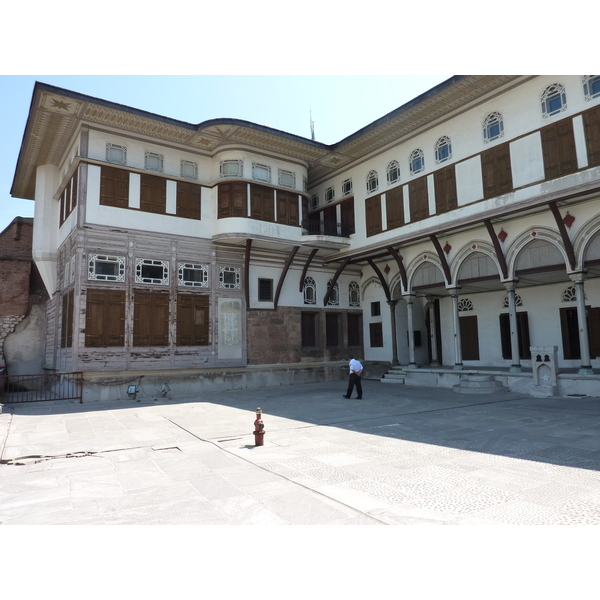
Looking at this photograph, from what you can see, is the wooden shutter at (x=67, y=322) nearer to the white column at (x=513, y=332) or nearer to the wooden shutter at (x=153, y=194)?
the wooden shutter at (x=153, y=194)

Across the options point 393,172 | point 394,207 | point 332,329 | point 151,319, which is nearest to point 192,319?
point 151,319

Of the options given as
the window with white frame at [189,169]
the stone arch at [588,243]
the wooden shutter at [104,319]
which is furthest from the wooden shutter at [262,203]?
the stone arch at [588,243]

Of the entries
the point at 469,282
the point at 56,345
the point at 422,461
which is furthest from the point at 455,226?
the point at 56,345

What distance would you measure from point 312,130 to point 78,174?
1805 centimetres

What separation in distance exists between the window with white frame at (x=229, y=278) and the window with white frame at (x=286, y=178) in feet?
12.2

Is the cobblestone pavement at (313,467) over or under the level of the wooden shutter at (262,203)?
under

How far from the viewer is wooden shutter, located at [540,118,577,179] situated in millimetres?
11273

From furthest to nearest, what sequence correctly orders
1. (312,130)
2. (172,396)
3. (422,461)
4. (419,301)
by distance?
(312,130)
(419,301)
(172,396)
(422,461)

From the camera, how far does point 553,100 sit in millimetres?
11844

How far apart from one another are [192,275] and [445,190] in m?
8.79

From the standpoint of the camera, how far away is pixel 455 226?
13.8 m

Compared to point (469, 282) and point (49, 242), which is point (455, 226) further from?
point (49, 242)

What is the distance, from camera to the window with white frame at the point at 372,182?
16.7 meters

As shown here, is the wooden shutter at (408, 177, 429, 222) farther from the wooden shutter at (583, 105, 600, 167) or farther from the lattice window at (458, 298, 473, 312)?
the wooden shutter at (583, 105, 600, 167)
